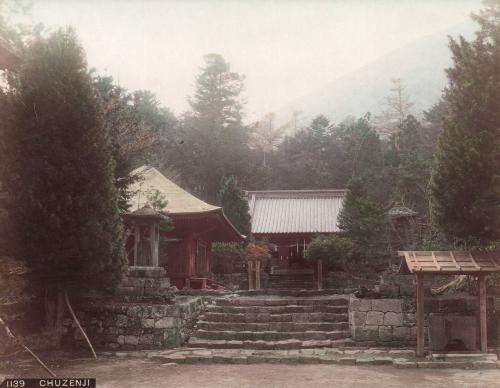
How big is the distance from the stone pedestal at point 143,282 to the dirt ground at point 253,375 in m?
2.56

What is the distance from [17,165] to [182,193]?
36.4ft

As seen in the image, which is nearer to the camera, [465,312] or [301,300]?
[465,312]

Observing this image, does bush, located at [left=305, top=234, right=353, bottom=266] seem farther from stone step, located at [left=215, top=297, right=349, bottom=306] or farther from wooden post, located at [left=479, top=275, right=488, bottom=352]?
wooden post, located at [left=479, top=275, right=488, bottom=352]

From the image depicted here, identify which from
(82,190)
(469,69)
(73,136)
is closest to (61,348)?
(82,190)

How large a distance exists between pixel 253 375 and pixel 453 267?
4.72 meters

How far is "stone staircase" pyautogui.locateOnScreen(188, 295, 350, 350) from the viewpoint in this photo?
12.0 metres

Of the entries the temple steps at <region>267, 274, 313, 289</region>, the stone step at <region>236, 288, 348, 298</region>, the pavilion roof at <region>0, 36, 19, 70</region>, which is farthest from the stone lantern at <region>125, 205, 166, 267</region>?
the temple steps at <region>267, 274, 313, 289</region>

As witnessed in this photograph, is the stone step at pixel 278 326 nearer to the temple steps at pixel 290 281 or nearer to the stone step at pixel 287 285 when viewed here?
the temple steps at pixel 290 281

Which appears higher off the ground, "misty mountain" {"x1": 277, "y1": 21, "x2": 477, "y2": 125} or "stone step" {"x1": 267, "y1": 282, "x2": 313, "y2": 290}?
"misty mountain" {"x1": 277, "y1": 21, "x2": 477, "y2": 125}

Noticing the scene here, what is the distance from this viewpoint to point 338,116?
117188mm

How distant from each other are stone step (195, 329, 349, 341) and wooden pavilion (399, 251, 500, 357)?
99.9 inches

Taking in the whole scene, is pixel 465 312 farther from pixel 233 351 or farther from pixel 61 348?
pixel 61 348

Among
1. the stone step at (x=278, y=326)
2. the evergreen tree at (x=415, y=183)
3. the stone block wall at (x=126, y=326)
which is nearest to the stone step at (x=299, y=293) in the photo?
the stone step at (x=278, y=326)

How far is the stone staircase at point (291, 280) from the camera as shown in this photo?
26.0 meters
